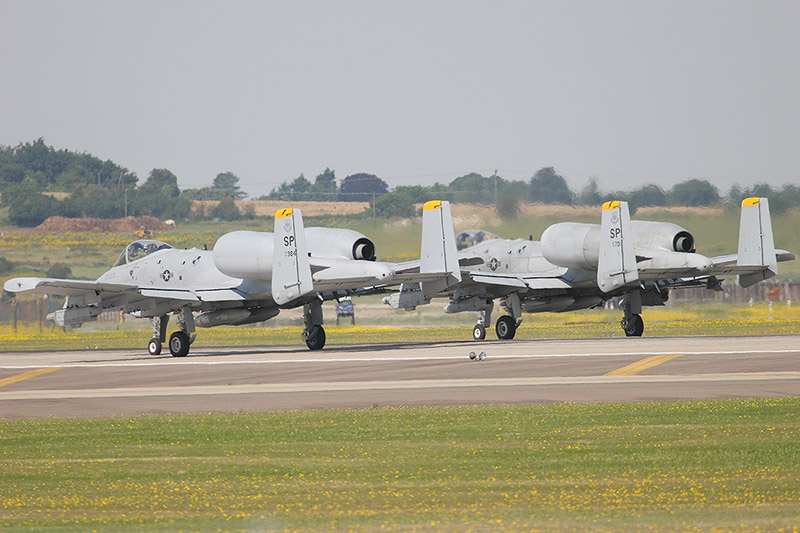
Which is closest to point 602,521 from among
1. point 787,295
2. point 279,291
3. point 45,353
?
point 279,291

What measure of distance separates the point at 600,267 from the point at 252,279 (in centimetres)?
1247

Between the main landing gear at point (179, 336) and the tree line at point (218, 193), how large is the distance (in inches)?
853

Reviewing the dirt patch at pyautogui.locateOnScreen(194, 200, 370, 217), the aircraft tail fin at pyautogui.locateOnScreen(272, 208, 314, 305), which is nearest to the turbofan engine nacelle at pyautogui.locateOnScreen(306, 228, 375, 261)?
the aircraft tail fin at pyautogui.locateOnScreen(272, 208, 314, 305)

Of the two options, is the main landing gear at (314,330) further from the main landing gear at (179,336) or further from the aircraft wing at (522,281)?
the aircraft wing at (522,281)

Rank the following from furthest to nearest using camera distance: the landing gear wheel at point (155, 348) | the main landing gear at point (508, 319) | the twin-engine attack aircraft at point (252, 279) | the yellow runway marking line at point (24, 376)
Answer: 1. the main landing gear at point (508, 319)
2. the landing gear wheel at point (155, 348)
3. the twin-engine attack aircraft at point (252, 279)
4. the yellow runway marking line at point (24, 376)

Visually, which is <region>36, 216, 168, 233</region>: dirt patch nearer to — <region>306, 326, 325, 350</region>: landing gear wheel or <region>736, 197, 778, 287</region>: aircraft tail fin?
<region>306, 326, 325, 350</region>: landing gear wheel

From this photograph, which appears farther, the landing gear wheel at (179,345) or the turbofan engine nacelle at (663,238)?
the turbofan engine nacelle at (663,238)

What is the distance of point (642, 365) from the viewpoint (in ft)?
91.5

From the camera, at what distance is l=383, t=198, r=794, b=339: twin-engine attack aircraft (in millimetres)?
37781

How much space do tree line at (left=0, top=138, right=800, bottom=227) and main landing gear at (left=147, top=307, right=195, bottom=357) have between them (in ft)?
71.1

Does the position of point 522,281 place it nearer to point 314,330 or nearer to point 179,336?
point 314,330

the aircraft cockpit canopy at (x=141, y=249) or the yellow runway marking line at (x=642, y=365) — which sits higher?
the aircraft cockpit canopy at (x=141, y=249)

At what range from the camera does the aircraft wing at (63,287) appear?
33781 millimetres

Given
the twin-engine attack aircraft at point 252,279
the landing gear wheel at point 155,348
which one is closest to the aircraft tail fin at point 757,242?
the twin-engine attack aircraft at point 252,279
